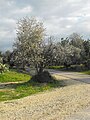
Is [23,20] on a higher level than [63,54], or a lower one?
higher

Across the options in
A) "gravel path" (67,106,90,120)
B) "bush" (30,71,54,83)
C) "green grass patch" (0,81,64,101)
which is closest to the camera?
"gravel path" (67,106,90,120)

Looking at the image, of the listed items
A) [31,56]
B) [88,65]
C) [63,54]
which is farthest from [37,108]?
[88,65]

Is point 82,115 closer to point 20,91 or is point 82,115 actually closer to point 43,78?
point 20,91

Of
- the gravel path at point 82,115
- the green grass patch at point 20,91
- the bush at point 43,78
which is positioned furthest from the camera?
the bush at point 43,78

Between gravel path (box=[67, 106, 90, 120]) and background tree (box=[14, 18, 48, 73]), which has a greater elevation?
background tree (box=[14, 18, 48, 73])

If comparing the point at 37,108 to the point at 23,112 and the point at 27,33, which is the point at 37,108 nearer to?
the point at 23,112

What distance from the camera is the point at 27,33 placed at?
1729 inches

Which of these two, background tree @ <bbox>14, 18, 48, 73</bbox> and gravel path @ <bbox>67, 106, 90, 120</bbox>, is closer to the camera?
gravel path @ <bbox>67, 106, 90, 120</bbox>

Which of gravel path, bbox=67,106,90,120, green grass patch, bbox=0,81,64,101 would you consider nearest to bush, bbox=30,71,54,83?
green grass patch, bbox=0,81,64,101

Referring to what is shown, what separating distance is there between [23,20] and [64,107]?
997 inches

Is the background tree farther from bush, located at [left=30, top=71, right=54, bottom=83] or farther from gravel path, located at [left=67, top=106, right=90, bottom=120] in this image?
gravel path, located at [left=67, top=106, right=90, bottom=120]

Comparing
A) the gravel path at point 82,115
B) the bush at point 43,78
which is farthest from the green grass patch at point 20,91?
the gravel path at point 82,115

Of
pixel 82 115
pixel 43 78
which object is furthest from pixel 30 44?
pixel 82 115

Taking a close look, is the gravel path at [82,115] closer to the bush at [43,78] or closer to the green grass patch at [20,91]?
→ the green grass patch at [20,91]
